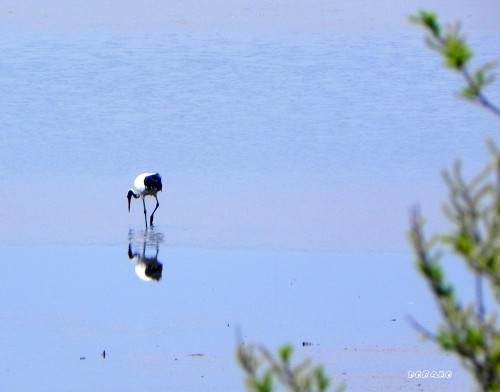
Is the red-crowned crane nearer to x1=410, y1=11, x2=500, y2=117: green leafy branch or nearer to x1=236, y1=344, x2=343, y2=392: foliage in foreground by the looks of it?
x1=236, y1=344, x2=343, y2=392: foliage in foreground

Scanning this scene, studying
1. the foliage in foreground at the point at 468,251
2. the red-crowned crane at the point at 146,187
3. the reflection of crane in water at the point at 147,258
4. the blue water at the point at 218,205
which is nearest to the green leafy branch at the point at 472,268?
the foliage in foreground at the point at 468,251

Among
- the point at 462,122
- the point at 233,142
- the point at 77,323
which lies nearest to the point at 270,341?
the point at 77,323

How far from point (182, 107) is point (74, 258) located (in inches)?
338

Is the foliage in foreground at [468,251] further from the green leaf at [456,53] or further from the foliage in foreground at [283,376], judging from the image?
the foliage in foreground at [283,376]

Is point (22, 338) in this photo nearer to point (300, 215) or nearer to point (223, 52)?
point (300, 215)

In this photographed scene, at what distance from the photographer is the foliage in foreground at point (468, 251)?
2.94 metres

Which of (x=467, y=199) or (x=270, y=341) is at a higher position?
(x=467, y=199)

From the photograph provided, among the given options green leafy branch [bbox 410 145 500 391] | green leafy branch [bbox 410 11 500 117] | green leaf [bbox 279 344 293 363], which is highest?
green leafy branch [bbox 410 11 500 117]

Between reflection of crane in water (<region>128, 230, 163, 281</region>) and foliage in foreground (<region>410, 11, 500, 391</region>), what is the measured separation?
340 inches

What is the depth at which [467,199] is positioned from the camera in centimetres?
296

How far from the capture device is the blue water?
30.9 feet

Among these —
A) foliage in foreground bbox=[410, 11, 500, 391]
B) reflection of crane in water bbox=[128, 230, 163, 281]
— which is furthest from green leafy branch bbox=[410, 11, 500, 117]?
reflection of crane in water bbox=[128, 230, 163, 281]

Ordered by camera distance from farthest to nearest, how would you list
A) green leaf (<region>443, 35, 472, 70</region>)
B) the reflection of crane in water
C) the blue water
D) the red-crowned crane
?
the red-crowned crane → the reflection of crane in water → the blue water → green leaf (<region>443, 35, 472, 70</region>)

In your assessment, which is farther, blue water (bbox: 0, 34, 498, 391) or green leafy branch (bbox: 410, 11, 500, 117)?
blue water (bbox: 0, 34, 498, 391)
